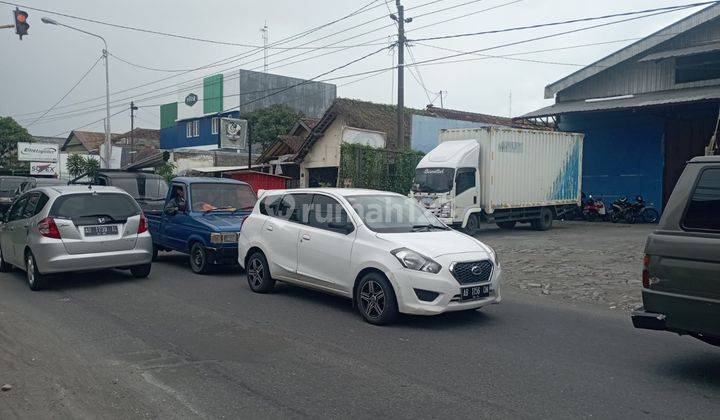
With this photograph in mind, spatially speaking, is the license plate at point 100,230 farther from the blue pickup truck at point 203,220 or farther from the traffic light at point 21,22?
the traffic light at point 21,22

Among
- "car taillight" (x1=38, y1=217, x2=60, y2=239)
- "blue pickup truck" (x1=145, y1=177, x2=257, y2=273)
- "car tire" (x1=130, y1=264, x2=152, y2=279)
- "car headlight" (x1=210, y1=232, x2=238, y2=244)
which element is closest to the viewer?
"car taillight" (x1=38, y1=217, x2=60, y2=239)

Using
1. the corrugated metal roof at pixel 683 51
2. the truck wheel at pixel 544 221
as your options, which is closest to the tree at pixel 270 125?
the truck wheel at pixel 544 221

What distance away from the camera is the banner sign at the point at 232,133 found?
3519cm

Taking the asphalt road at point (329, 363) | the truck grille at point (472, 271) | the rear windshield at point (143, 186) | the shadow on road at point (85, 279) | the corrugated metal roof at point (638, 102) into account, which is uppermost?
the corrugated metal roof at point (638, 102)

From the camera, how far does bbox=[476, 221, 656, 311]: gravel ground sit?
9.60 metres

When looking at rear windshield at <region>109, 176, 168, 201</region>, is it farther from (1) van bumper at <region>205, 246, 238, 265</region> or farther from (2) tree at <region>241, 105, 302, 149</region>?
(2) tree at <region>241, 105, 302, 149</region>

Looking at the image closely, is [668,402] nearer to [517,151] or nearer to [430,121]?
[517,151]

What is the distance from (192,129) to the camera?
54531 millimetres

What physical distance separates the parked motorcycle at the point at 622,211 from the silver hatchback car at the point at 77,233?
18570mm

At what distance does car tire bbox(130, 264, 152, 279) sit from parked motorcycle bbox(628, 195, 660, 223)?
18.7 metres

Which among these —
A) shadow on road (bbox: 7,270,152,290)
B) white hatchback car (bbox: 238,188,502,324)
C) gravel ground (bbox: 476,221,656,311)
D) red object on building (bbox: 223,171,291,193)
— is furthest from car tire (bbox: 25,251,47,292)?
red object on building (bbox: 223,171,291,193)

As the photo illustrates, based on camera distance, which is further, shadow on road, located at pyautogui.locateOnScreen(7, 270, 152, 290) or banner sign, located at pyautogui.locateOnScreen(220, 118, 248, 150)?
banner sign, located at pyautogui.locateOnScreen(220, 118, 248, 150)

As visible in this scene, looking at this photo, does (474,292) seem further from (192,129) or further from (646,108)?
(192,129)

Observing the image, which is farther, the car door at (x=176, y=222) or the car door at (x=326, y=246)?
the car door at (x=176, y=222)
